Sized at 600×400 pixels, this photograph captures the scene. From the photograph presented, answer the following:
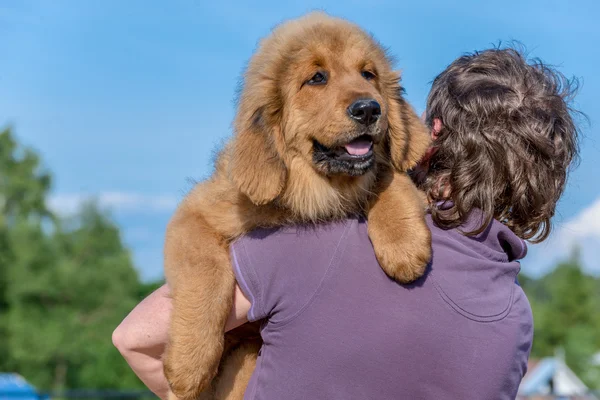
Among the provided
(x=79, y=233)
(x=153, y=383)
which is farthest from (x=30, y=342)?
(x=153, y=383)

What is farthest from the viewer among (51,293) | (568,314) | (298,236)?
(568,314)

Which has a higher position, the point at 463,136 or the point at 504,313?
the point at 463,136

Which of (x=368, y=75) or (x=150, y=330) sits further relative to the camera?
(x=368, y=75)

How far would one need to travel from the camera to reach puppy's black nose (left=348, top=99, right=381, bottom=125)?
3535 mm

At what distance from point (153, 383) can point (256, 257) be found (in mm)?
1048

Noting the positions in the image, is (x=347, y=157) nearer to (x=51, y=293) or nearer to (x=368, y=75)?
(x=368, y=75)

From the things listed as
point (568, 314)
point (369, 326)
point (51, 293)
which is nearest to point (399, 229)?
point (369, 326)

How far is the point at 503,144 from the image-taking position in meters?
3.38

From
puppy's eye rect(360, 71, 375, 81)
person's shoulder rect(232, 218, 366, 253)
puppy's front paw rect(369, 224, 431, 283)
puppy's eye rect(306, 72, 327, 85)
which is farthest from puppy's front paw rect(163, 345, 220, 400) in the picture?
puppy's eye rect(360, 71, 375, 81)

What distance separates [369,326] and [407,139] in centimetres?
108

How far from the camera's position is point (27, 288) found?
4412cm

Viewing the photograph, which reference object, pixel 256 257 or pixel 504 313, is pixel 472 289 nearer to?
pixel 504 313

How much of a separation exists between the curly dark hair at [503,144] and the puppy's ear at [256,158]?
2.33 ft

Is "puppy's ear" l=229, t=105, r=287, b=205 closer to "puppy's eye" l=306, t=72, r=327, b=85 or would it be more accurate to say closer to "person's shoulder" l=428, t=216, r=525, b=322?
"puppy's eye" l=306, t=72, r=327, b=85
